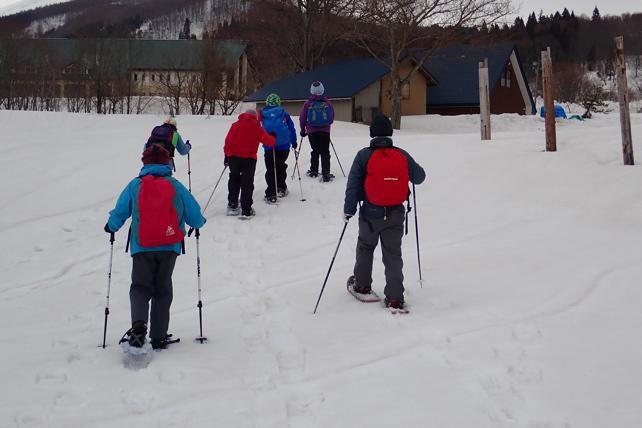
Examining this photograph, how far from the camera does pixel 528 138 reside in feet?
47.5

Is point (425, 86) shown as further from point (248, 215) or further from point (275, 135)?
point (248, 215)

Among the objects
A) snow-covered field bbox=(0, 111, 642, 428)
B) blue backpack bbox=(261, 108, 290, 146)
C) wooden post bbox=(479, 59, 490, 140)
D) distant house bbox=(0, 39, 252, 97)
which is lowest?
snow-covered field bbox=(0, 111, 642, 428)

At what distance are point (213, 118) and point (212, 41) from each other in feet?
59.0

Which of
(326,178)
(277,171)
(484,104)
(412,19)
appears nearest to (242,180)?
(277,171)

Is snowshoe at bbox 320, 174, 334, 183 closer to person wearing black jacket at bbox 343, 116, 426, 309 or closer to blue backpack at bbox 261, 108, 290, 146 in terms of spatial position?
blue backpack at bbox 261, 108, 290, 146

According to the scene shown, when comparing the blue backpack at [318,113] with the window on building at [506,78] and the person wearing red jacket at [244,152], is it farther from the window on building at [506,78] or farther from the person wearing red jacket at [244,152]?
the window on building at [506,78]

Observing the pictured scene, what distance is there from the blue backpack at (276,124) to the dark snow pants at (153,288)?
5783mm

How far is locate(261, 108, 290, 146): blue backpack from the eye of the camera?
10.4 meters

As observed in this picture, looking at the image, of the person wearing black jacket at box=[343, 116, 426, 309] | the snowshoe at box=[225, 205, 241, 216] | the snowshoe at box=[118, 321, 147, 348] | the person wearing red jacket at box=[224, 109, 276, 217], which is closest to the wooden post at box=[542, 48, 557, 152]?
the person wearing red jacket at box=[224, 109, 276, 217]

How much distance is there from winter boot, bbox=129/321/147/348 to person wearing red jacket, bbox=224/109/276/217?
505cm

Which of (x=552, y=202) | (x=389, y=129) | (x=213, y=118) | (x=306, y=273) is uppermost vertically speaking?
(x=213, y=118)

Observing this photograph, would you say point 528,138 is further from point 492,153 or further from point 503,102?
point 503,102

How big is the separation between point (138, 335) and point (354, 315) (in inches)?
83.1

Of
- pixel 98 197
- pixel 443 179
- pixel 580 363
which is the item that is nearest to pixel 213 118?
pixel 98 197
